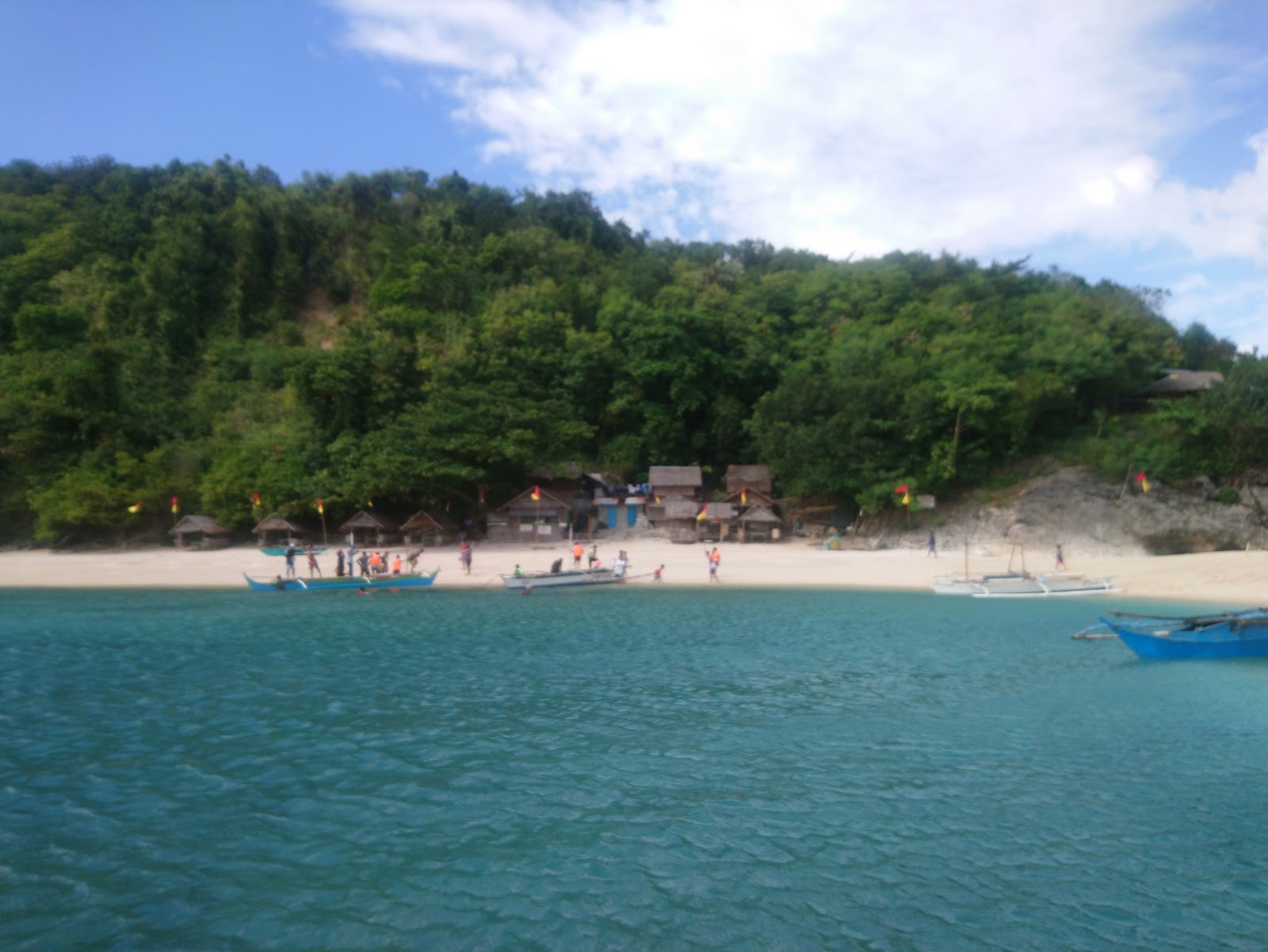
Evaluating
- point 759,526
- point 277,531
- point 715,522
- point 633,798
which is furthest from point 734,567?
point 633,798

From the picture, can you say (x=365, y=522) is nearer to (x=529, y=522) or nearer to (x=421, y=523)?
(x=421, y=523)

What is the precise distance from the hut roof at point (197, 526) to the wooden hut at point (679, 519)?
20.2 metres

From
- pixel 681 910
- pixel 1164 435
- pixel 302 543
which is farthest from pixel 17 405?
pixel 1164 435

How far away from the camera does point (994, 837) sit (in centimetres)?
761

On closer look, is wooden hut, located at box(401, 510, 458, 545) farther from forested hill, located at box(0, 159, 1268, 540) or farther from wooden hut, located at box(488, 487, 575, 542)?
wooden hut, located at box(488, 487, 575, 542)

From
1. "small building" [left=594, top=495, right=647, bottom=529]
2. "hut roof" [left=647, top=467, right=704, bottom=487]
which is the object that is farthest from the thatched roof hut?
"hut roof" [left=647, top=467, right=704, bottom=487]

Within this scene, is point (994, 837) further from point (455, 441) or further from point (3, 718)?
point (455, 441)

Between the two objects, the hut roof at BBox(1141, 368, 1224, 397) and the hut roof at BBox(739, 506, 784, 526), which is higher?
the hut roof at BBox(1141, 368, 1224, 397)

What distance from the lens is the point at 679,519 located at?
38.0m

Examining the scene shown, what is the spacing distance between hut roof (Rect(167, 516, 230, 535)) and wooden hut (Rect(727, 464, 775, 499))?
24.1 m

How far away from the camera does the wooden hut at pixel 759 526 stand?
120 feet

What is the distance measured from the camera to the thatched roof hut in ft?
115

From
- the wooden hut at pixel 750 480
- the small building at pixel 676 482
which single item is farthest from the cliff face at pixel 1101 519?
the small building at pixel 676 482

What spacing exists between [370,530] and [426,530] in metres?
2.45
